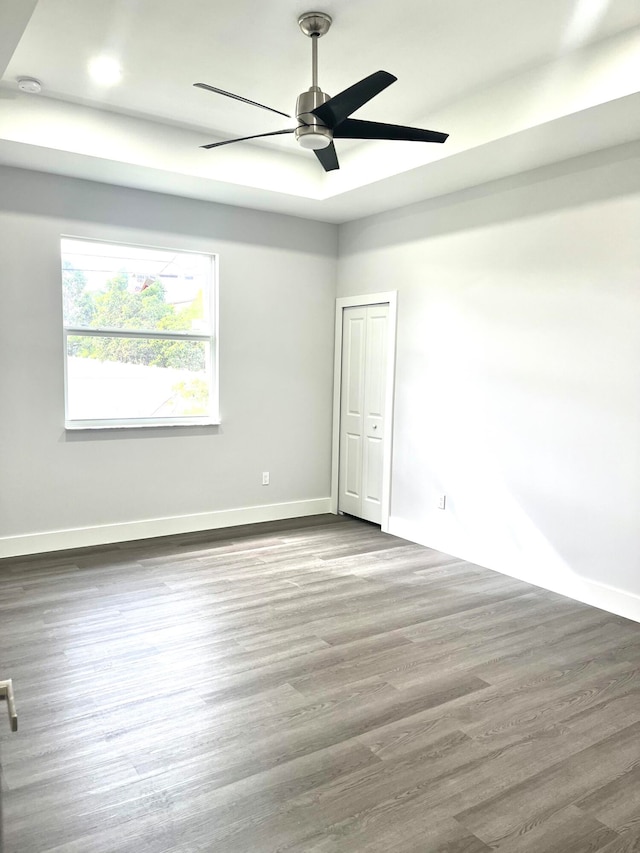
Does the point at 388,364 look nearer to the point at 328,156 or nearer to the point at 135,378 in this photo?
the point at 135,378

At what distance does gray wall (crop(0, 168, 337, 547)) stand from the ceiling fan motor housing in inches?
93.1

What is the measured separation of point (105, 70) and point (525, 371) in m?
3.12

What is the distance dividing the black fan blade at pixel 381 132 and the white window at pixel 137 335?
8.09ft

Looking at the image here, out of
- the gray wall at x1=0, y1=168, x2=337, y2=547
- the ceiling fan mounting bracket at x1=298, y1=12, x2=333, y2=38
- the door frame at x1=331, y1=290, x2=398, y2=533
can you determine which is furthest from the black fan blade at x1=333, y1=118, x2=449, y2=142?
the gray wall at x1=0, y1=168, x2=337, y2=547

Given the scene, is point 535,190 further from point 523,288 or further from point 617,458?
point 617,458

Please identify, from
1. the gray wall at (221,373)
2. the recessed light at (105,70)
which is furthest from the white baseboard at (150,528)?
the recessed light at (105,70)

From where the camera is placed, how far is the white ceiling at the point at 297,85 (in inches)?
113

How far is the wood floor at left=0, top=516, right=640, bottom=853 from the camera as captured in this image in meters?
1.95

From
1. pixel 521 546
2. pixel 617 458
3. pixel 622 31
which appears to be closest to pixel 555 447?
pixel 617 458

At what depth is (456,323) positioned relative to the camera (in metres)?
4.71

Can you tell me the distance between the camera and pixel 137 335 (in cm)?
491

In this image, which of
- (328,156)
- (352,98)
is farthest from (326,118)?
(328,156)

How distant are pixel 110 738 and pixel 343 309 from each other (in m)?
4.25

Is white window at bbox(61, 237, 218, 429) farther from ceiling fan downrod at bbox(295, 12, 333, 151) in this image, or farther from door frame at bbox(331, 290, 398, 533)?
ceiling fan downrod at bbox(295, 12, 333, 151)
